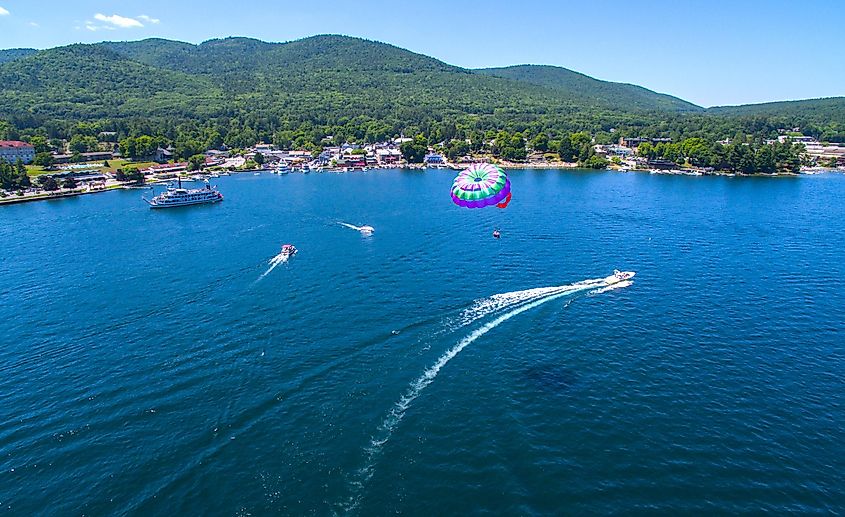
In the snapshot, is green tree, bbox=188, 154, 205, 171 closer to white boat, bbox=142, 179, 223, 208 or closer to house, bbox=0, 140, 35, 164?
house, bbox=0, 140, 35, 164

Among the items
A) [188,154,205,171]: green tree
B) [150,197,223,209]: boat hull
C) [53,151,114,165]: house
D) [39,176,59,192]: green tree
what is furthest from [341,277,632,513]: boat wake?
[53,151,114,165]: house

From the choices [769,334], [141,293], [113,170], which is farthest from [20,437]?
[113,170]

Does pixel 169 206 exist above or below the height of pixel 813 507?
above

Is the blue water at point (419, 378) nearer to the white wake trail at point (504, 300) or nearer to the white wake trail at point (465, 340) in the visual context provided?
the white wake trail at point (465, 340)

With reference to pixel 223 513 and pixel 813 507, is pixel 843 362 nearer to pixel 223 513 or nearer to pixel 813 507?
pixel 813 507

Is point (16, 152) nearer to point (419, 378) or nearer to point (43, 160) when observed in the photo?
point (43, 160)

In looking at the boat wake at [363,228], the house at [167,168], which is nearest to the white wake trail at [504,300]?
the boat wake at [363,228]
